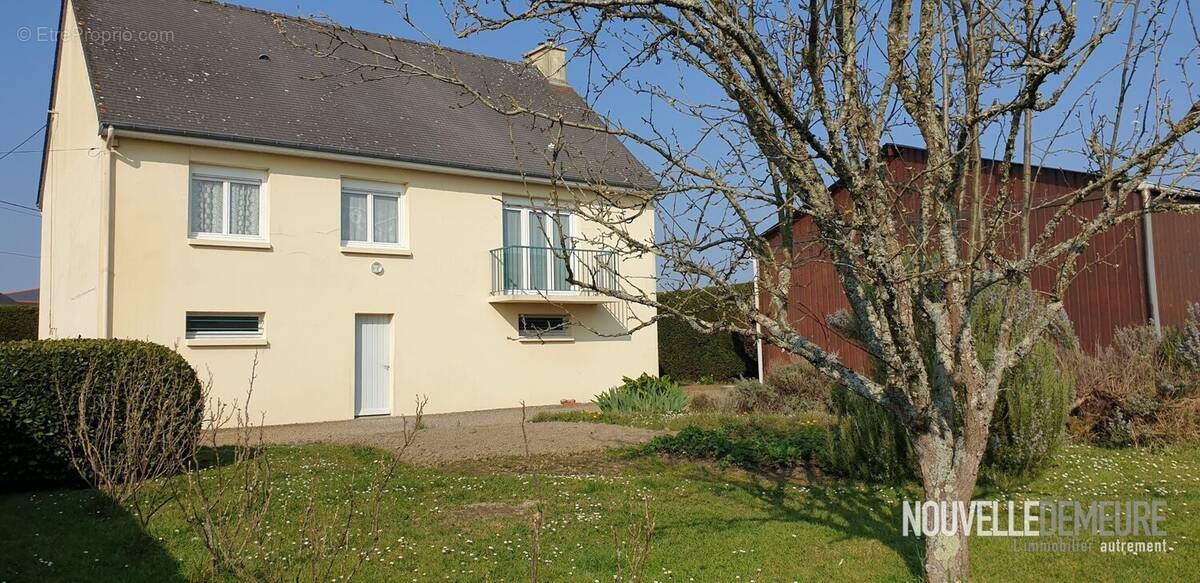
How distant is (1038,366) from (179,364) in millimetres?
7701

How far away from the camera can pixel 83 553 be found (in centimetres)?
546

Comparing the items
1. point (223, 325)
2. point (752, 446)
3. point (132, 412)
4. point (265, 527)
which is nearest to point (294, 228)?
point (223, 325)

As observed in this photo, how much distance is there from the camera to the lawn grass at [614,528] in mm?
4965

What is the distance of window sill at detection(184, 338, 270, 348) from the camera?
13195mm

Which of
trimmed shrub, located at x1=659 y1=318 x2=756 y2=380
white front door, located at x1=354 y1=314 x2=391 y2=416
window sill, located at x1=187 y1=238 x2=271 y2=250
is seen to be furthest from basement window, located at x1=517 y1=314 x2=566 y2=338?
trimmed shrub, located at x1=659 y1=318 x2=756 y2=380

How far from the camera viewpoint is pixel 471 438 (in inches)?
421

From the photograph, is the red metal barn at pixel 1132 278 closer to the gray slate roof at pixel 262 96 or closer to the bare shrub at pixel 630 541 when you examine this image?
the gray slate roof at pixel 262 96

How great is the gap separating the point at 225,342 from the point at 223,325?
1.15 feet

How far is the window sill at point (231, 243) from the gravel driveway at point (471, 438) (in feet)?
9.37

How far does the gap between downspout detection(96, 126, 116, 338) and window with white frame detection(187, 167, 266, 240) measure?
1.10 meters

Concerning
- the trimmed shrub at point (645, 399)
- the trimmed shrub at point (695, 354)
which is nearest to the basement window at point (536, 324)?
the trimmed shrub at point (645, 399)

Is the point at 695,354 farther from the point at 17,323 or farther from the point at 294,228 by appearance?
the point at 17,323

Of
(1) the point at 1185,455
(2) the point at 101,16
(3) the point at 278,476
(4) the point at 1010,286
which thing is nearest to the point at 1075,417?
(1) the point at 1185,455

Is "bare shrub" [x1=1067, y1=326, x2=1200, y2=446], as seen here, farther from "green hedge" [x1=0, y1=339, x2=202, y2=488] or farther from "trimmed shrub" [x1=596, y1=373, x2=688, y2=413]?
"green hedge" [x1=0, y1=339, x2=202, y2=488]
